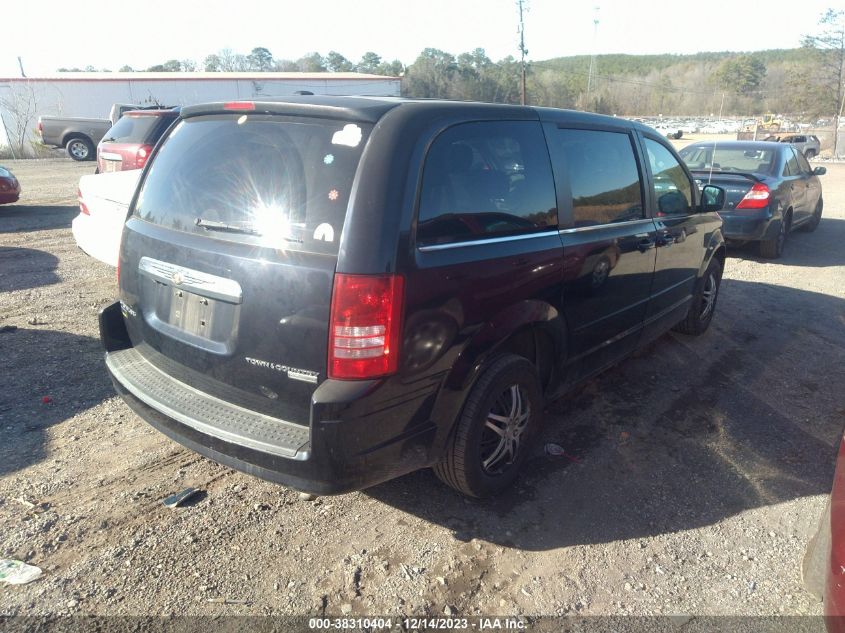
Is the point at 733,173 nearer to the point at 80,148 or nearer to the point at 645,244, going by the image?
the point at 645,244

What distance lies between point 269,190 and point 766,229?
8207 mm

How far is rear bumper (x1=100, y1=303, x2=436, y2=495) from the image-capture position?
2.37 meters

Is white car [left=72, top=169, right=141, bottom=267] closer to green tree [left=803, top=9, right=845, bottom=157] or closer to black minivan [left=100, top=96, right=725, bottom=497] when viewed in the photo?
black minivan [left=100, top=96, right=725, bottom=497]

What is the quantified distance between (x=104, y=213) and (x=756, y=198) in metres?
8.22

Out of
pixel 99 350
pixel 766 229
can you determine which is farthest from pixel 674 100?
pixel 99 350

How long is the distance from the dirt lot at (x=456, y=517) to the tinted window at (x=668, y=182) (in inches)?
52.5

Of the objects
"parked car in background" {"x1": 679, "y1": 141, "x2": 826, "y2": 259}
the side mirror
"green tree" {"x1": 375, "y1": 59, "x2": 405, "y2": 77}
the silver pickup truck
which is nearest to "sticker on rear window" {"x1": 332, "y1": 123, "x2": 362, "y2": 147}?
the side mirror

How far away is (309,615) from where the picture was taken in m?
2.46

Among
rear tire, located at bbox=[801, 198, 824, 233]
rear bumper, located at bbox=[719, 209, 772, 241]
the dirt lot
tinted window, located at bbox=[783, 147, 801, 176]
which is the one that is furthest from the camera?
rear tire, located at bbox=[801, 198, 824, 233]

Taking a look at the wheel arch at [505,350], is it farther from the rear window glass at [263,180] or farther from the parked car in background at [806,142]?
the parked car in background at [806,142]

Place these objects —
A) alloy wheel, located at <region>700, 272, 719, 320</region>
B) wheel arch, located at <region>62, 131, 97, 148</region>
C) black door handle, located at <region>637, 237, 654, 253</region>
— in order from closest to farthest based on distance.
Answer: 1. black door handle, located at <region>637, 237, 654, 253</region>
2. alloy wheel, located at <region>700, 272, 719, 320</region>
3. wheel arch, located at <region>62, 131, 97, 148</region>

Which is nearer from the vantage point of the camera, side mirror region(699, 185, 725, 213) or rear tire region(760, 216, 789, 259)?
side mirror region(699, 185, 725, 213)

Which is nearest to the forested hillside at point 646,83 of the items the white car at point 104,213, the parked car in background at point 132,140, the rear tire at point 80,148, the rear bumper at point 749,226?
the rear tire at point 80,148

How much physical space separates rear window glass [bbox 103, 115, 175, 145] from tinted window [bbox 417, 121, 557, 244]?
8731mm
